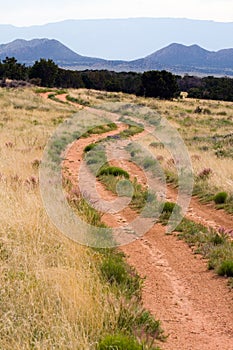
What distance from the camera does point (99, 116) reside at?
105ft

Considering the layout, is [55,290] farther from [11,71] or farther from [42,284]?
[11,71]

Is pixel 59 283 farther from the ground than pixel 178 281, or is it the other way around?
pixel 59 283

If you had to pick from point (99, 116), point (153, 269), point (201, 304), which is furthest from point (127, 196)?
point (99, 116)

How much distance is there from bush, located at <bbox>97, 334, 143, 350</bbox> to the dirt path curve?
1.77 ft

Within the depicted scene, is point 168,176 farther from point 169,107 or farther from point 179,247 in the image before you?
point 169,107

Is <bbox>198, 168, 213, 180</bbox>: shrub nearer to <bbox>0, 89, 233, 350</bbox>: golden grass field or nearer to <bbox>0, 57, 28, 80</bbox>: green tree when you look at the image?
<bbox>0, 89, 233, 350</bbox>: golden grass field

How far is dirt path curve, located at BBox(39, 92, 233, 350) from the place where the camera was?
457cm

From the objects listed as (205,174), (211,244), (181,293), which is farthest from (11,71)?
(181,293)

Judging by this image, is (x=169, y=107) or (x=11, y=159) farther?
(x=169, y=107)

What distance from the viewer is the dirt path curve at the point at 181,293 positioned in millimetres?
4570

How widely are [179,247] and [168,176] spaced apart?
567 cm

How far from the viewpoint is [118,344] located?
381 cm

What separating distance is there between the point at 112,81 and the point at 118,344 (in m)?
62.8

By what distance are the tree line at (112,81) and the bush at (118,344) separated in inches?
2026
